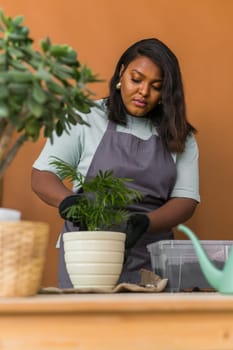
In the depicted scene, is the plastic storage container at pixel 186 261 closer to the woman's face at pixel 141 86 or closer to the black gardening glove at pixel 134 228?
the black gardening glove at pixel 134 228

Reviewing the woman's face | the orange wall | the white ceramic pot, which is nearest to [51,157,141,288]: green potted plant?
the white ceramic pot

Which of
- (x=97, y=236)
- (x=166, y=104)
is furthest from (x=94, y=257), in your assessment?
(x=166, y=104)

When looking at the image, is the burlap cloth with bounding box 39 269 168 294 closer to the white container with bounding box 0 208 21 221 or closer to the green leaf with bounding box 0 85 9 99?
the white container with bounding box 0 208 21 221

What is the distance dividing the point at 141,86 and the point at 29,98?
3.18ft

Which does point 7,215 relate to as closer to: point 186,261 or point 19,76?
point 19,76

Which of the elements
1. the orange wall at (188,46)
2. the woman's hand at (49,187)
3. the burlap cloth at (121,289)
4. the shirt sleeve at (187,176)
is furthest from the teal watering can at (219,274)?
the orange wall at (188,46)

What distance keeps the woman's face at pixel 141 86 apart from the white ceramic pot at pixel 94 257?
0.71 m

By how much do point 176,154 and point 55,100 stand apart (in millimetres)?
972

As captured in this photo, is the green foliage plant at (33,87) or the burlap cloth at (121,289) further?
the burlap cloth at (121,289)

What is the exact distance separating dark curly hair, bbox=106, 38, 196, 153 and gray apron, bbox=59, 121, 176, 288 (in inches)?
1.2

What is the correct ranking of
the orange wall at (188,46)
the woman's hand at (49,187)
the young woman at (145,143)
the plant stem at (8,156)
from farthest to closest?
the orange wall at (188,46), the young woman at (145,143), the woman's hand at (49,187), the plant stem at (8,156)

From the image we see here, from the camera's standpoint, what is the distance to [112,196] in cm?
120

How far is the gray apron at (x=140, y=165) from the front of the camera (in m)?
1.74

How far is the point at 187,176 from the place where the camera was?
5.83ft
